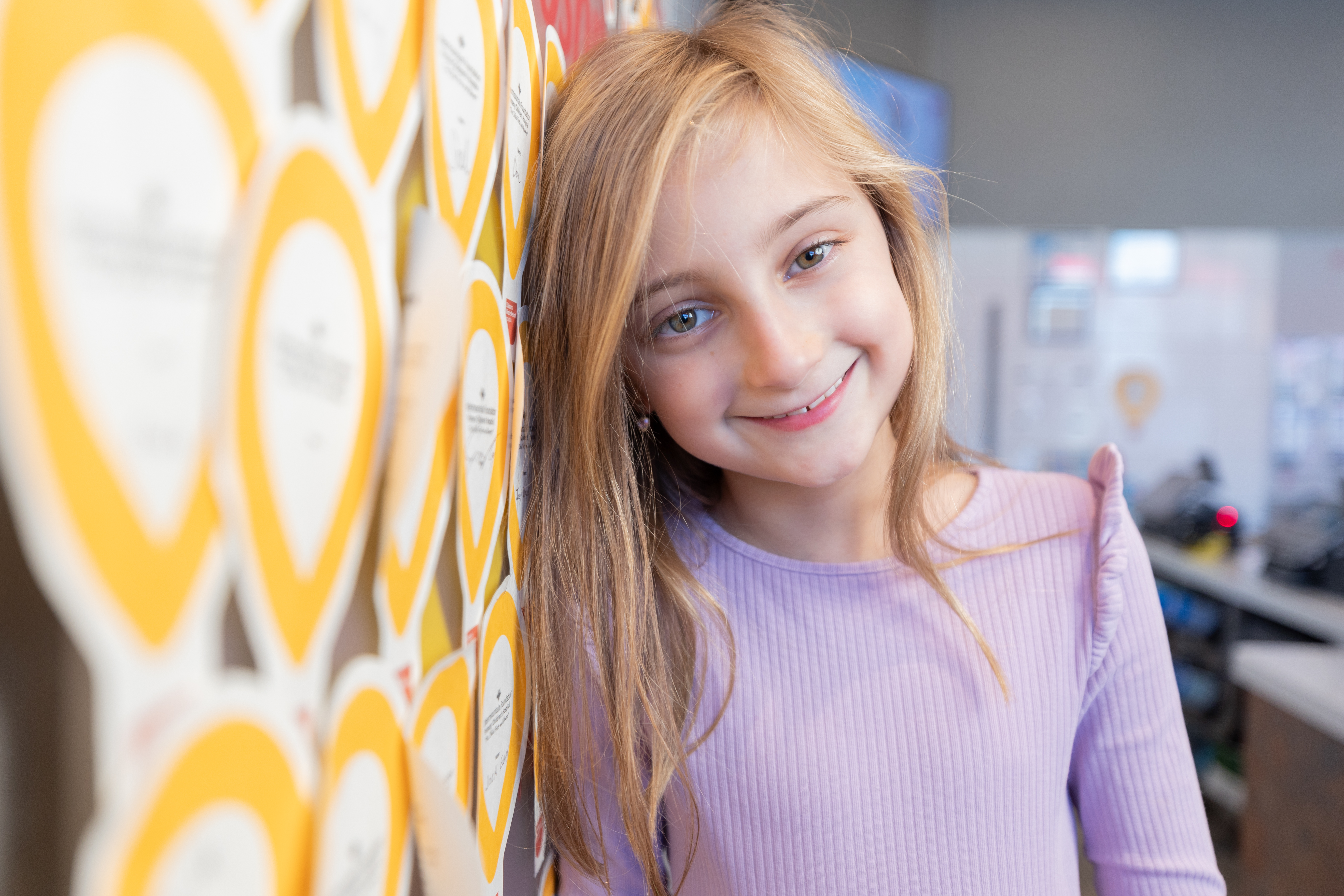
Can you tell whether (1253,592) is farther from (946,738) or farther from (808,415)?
(808,415)

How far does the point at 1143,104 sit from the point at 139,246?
3.67m

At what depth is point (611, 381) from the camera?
703 mm

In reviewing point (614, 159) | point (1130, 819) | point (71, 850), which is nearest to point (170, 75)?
point (71, 850)

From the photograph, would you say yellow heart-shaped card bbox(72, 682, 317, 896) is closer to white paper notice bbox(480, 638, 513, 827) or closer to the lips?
white paper notice bbox(480, 638, 513, 827)

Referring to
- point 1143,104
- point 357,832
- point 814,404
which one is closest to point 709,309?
point 814,404

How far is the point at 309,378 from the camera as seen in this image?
0.88 ft

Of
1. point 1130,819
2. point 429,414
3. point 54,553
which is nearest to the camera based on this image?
point 54,553

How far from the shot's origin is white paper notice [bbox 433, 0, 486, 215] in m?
0.38

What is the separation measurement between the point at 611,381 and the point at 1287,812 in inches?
72.3

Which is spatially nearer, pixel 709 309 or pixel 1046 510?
pixel 709 309

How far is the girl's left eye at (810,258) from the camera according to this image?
0.70 metres

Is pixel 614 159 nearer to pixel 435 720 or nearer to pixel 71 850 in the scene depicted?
pixel 435 720

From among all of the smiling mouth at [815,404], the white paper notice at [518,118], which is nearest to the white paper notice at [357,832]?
the white paper notice at [518,118]

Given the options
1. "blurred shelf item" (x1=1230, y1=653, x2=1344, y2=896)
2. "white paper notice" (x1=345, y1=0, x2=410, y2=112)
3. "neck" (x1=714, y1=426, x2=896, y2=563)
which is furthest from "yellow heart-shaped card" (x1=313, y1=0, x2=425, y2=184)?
"blurred shelf item" (x1=1230, y1=653, x2=1344, y2=896)
